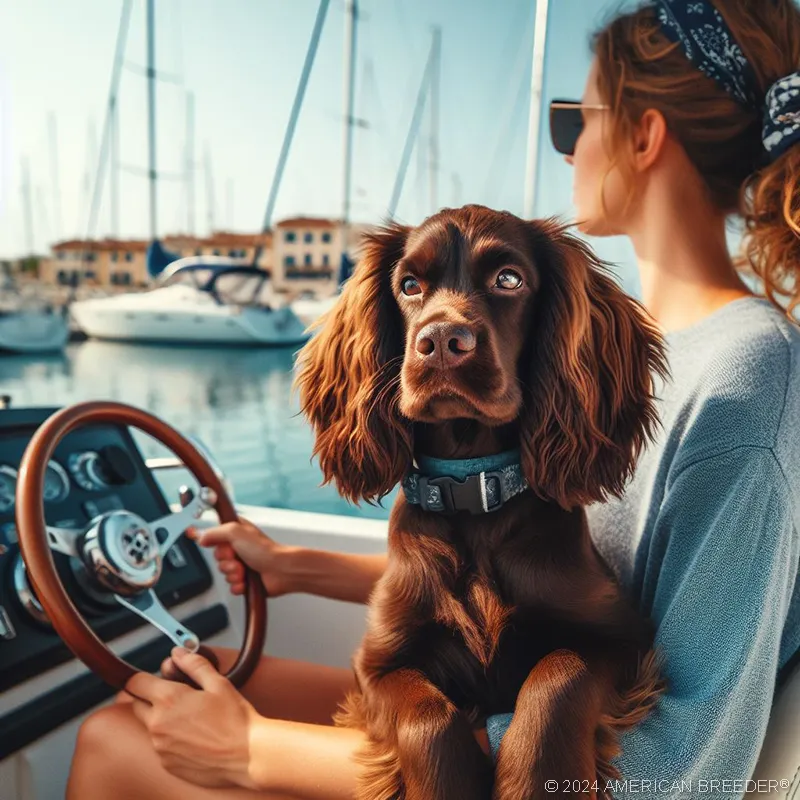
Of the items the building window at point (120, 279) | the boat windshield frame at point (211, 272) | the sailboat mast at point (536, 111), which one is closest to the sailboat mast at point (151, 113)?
the boat windshield frame at point (211, 272)

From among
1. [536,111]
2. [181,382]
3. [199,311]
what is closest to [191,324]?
[199,311]

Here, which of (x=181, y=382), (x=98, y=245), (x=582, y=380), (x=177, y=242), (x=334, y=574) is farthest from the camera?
Answer: (x=98, y=245)

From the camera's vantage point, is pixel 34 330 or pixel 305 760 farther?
pixel 34 330

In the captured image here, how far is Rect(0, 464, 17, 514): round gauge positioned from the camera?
4.25ft

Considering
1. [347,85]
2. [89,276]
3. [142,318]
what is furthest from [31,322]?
[347,85]

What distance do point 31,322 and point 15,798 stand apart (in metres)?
24.8

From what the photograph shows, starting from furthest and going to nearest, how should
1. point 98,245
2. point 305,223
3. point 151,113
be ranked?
1. point 305,223
2. point 98,245
3. point 151,113

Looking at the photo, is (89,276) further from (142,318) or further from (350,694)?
(350,694)

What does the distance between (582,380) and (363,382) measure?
0.98ft

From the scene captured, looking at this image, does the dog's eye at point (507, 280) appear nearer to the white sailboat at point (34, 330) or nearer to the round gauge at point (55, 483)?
the round gauge at point (55, 483)

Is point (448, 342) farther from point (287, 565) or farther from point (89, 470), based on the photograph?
point (89, 470)

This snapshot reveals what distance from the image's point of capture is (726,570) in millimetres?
916

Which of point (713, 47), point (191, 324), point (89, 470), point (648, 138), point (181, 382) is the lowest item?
point (181, 382)

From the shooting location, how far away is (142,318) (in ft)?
66.4
